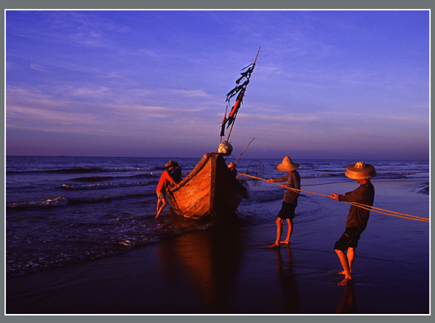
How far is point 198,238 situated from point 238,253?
4.87 ft

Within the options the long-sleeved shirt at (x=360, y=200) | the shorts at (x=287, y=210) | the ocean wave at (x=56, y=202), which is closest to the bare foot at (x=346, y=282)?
the long-sleeved shirt at (x=360, y=200)

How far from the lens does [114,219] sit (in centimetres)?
914

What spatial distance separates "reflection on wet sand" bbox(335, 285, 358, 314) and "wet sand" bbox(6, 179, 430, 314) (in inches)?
0.5

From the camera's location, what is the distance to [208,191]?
8.43 meters

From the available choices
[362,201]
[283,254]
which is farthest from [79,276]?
[362,201]

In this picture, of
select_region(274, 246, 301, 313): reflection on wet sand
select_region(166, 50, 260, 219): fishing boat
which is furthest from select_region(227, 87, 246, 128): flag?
select_region(274, 246, 301, 313): reflection on wet sand

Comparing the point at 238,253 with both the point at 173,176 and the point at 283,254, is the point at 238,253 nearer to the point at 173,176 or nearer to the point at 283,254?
the point at 283,254

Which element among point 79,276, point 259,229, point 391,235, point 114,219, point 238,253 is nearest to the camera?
point 79,276

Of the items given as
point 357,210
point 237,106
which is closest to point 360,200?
point 357,210

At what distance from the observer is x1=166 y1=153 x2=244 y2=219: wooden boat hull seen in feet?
27.2

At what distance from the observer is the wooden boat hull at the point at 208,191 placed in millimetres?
8297

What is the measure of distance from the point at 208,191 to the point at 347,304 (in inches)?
203

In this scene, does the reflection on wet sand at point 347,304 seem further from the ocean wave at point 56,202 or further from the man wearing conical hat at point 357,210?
the ocean wave at point 56,202

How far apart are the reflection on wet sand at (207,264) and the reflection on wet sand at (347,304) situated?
1285mm
